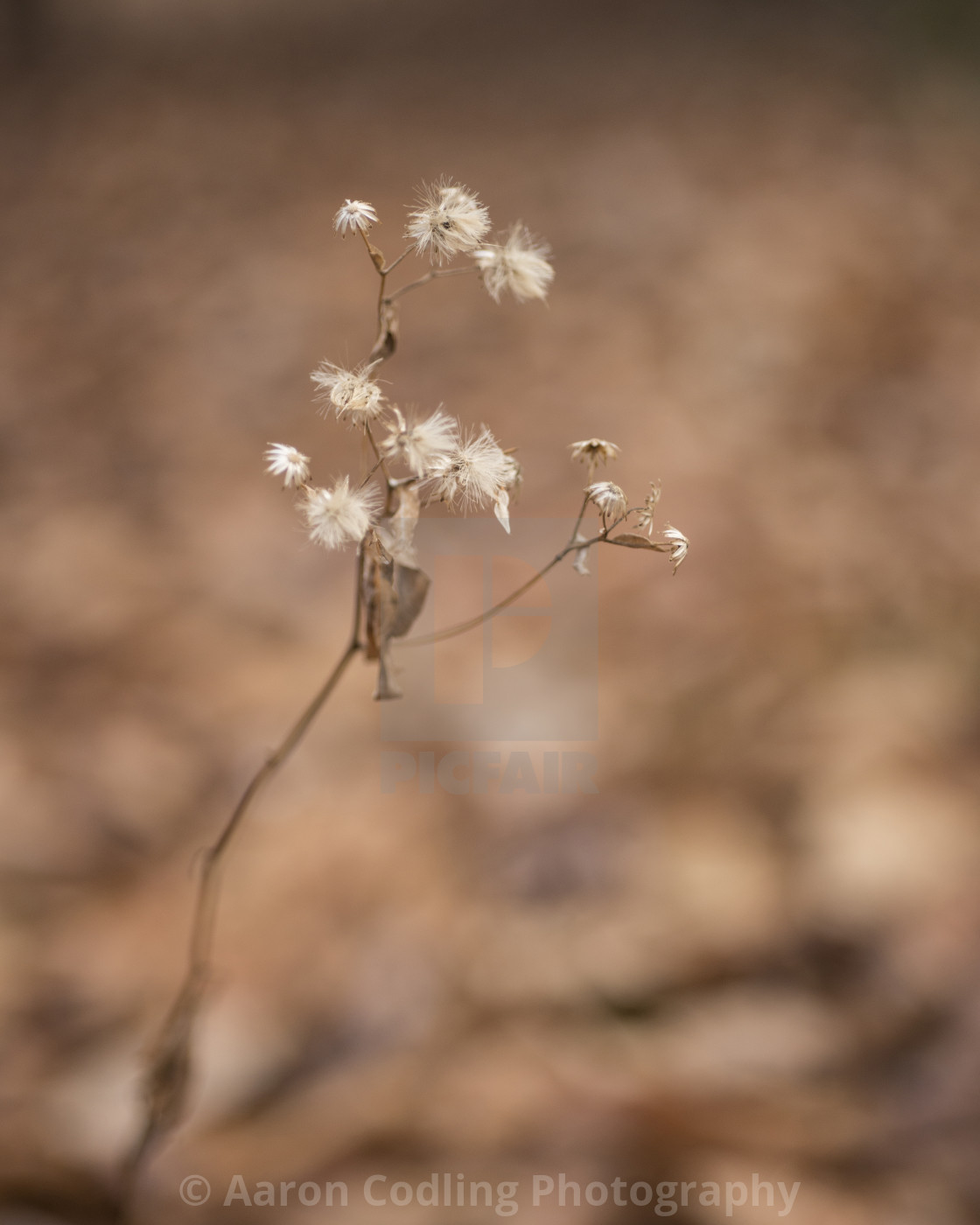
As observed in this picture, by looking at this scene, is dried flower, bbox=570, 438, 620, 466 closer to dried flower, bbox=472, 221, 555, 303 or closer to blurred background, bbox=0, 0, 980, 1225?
dried flower, bbox=472, 221, 555, 303

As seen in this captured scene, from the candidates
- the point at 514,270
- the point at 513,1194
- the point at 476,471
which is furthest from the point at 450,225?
the point at 513,1194

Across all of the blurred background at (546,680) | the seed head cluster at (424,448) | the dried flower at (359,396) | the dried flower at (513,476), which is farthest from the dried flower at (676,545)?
the blurred background at (546,680)

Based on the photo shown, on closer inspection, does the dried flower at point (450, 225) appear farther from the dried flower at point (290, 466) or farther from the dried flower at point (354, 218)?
the dried flower at point (290, 466)

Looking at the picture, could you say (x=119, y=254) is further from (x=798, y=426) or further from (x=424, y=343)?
(x=798, y=426)

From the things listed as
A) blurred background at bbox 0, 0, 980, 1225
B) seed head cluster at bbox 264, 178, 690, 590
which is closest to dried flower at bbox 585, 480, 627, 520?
seed head cluster at bbox 264, 178, 690, 590

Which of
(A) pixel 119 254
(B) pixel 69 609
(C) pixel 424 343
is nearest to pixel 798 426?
(C) pixel 424 343
